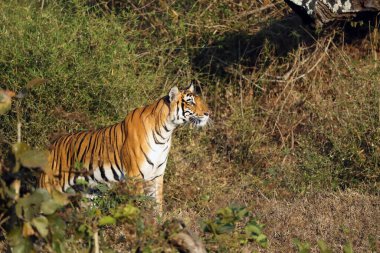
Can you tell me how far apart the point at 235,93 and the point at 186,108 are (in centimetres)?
207

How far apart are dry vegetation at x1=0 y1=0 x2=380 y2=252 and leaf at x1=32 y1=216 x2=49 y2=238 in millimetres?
2325

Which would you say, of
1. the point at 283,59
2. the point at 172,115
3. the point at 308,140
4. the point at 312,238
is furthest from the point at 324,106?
the point at 312,238

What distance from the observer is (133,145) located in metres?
7.79

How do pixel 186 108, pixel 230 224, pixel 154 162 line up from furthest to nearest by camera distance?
pixel 186 108
pixel 154 162
pixel 230 224

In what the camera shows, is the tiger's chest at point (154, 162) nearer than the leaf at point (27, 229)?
No

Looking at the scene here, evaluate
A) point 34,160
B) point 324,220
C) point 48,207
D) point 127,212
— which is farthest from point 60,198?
point 324,220

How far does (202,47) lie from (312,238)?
3813 millimetres

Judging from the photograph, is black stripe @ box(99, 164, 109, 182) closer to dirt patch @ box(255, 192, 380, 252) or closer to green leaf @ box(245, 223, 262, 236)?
dirt patch @ box(255, 192, 380, 252)

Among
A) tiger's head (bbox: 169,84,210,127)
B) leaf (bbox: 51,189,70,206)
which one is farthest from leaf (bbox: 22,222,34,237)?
tiger's head (bbox: 169,84,210,127)

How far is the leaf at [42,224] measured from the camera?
448cm

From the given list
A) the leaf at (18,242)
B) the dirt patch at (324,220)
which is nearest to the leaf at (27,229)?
the leaf at (18,242)

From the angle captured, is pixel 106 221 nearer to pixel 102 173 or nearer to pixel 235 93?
pixel 102 173

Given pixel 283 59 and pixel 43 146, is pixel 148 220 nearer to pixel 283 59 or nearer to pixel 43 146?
pixel 43 146

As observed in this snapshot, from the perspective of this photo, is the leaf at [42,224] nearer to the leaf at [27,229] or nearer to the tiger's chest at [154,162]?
the leaf at [27,229]
